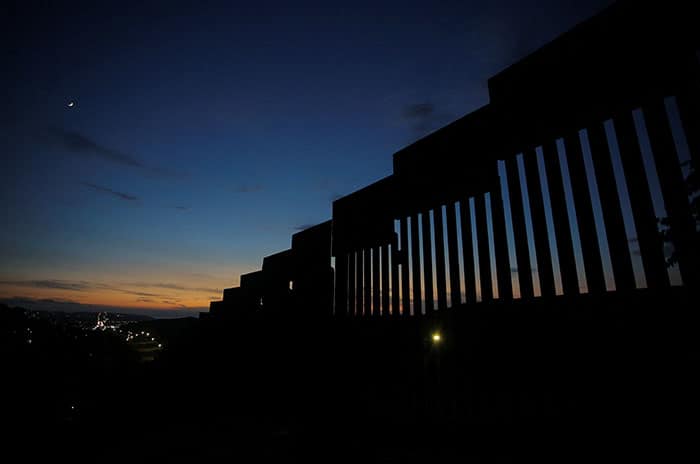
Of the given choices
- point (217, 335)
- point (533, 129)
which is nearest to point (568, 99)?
point (533, 129)

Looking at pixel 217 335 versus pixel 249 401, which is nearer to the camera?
pixel 249 401

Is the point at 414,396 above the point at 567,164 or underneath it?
underneath

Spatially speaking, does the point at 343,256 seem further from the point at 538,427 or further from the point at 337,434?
the point at 538,427

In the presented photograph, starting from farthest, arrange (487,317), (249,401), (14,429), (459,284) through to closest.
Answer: (249,401) < (14,429) < (459,284) < (487,317)

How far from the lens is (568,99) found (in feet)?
7.16

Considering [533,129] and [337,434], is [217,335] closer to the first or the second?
[337,434]

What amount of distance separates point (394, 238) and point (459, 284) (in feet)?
3.60

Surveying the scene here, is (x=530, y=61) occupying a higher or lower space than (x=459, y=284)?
higher

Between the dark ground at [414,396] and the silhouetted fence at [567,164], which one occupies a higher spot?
the silhouetted fence at [567,164]

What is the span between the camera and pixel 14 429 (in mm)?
3072

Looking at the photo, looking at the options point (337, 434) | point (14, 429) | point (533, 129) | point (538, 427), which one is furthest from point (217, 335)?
point (533, 129)

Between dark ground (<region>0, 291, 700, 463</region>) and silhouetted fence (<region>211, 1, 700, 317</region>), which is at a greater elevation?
silhouetted fence (<region>211, 1, 700, 317</region>)

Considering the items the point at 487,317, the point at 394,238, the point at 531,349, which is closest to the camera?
the point at 531,349

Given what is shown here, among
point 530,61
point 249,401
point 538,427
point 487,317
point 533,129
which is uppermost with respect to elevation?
point 530,61
